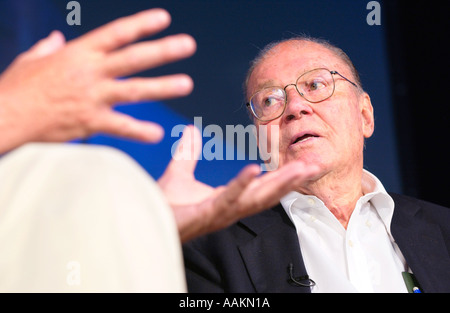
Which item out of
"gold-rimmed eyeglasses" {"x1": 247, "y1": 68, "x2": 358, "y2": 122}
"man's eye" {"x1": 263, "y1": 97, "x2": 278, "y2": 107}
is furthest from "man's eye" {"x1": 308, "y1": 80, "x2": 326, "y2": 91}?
"man's eye" {"x1": 263, "y1": 97, "x2": 278, "y2": 107}

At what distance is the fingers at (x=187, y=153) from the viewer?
3.80 ft

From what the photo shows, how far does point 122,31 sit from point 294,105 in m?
1.09

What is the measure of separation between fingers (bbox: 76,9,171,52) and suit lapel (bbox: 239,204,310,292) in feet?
2.82

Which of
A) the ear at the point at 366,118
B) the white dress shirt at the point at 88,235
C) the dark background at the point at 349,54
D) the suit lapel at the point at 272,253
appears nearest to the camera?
the white dress shirt at the point at 88,235

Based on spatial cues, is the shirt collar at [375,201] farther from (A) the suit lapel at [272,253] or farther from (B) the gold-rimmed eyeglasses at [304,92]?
(B) the gold-rimmed eyeglasses at [304,92]

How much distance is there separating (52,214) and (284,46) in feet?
4.97

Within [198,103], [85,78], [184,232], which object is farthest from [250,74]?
[85,78]

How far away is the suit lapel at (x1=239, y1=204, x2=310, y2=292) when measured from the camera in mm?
1458

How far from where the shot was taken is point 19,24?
2164 mm

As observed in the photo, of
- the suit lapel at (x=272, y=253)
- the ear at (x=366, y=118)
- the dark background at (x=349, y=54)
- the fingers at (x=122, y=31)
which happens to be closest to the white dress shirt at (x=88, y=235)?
the fingers at (x=122, y=31)

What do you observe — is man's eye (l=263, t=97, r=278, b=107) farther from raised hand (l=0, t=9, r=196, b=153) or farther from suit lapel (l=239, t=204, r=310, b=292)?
raised hand (l=0, t=9, r=196, b=153)

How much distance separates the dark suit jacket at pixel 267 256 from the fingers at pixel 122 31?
0.85m

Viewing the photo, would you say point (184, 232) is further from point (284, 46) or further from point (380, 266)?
point (284, 46)

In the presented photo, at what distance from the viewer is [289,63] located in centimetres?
194
